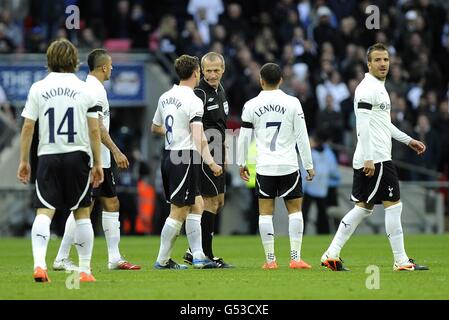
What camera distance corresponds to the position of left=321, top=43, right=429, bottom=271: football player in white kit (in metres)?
13.8

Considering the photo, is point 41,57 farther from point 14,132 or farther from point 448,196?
point 448,196

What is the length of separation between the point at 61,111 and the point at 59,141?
29 cm

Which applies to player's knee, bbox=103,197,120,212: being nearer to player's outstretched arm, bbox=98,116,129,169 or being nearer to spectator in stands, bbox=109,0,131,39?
player's outstretched arm, bbox=98,116,129,169

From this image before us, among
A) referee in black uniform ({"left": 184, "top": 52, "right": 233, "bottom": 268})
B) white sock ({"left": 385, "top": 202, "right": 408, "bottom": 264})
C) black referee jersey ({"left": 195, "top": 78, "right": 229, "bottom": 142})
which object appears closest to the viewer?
white sock ({"left": 385, "top": 202, "right": 408, "bottom": 264})

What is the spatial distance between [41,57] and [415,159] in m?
8.82

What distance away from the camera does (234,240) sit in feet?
76.8

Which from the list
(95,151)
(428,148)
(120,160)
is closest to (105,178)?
(120,160)

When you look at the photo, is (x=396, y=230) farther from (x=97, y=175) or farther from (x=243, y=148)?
(x=97, y=175)

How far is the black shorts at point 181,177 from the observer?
45.8 feet

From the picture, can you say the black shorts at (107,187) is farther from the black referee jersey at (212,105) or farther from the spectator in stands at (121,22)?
the spectator in stands at (121,22)

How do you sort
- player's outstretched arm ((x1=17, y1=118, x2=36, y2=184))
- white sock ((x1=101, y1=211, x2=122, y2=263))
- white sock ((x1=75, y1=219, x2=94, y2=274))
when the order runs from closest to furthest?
1. player's outstretched arm ((x1=17, y1=118, x2=36, y2=184))
2. white sock ((x1=75, y1=219, x2=94, y2=274))
3. white sock ((x1=101, y1=211, x2=122, y2=263))

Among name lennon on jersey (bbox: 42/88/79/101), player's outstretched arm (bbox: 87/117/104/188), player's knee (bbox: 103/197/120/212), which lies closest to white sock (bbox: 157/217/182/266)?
player's knee (bbox: 103/197/120/212)

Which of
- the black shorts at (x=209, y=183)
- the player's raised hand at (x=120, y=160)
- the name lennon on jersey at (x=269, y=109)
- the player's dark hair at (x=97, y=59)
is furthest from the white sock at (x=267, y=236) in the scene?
the player's dark hair at (x=97, y=59)

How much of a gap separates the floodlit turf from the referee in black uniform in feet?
2.23
